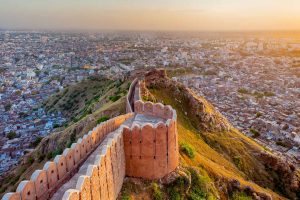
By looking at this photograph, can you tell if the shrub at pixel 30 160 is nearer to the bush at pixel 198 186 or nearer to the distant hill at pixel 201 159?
the distant hill at pixel 201 159

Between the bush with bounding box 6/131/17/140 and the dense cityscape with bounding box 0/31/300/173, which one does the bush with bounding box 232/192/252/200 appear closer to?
the dense cityscape with bounding box 0/31/300/173

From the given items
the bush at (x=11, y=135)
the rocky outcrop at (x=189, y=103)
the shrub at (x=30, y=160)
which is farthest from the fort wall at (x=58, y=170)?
the bush at (x=11, y=135)

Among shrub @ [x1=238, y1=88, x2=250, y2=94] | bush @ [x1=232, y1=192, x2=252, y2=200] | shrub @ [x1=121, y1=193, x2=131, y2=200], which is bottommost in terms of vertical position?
shrub @ [x1=238, y1=88, x2=250, y2=94]

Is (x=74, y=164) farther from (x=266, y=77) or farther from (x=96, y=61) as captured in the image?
(x=96, y=61)

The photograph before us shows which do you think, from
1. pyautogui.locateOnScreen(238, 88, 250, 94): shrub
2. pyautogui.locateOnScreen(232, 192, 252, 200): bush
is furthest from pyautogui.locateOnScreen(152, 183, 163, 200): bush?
pyautogui.locateOnScreen(238, 88, 250, 94): shrub

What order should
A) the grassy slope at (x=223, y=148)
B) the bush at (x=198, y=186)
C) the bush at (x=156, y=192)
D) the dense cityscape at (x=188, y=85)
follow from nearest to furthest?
1. the bush at (x=156, y=192)
2. the bush at (x=198, y=186)
3. the grassy slope at (x=223, y=148)
4. the dense cityscape at (x=188, y=85)

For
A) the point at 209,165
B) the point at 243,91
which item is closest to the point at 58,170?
the point at 209,165
